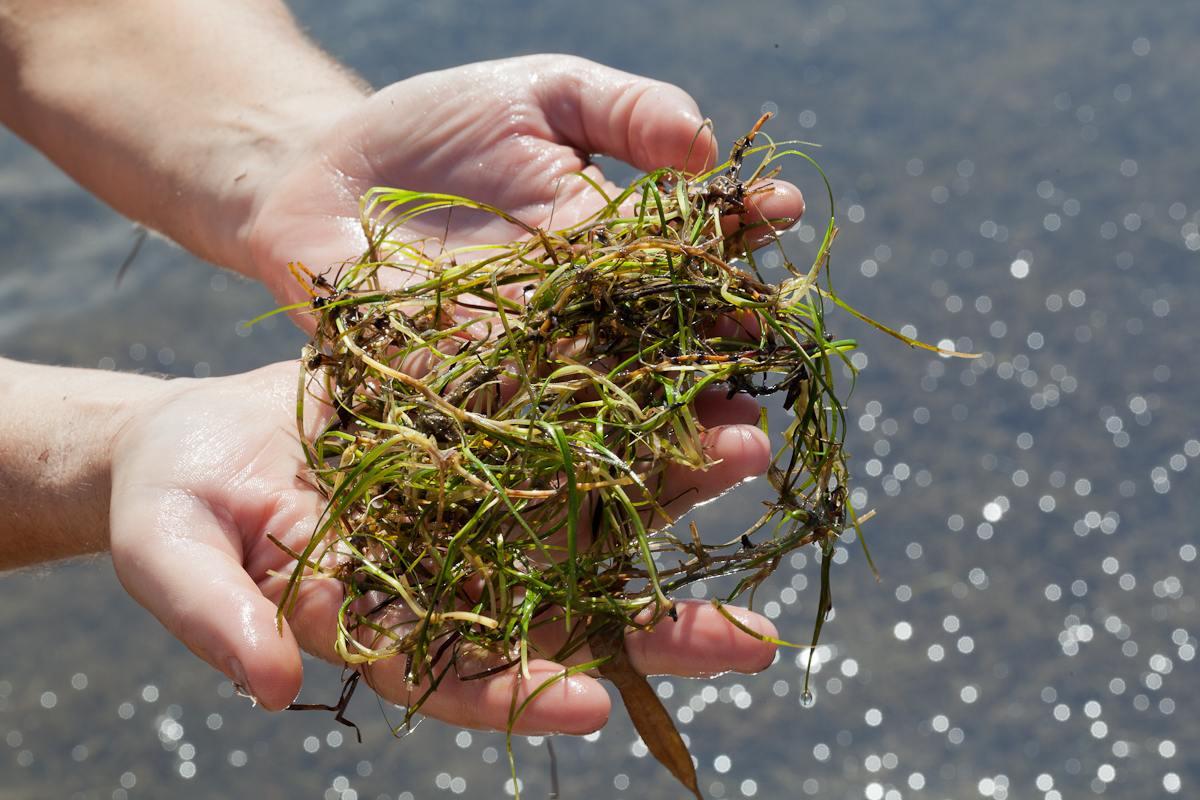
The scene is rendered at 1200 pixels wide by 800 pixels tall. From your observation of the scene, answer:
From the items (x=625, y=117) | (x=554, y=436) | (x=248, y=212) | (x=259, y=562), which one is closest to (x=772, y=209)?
(x=625, y=117)

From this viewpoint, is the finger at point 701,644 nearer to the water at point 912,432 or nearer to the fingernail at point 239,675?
the fingernail at point 239,675

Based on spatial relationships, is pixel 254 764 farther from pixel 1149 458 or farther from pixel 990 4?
pixel 990 4

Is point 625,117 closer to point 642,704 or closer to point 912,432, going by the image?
point 642,704

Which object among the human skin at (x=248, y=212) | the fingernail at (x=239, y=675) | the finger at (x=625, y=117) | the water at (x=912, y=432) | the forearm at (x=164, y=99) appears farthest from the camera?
the water at (x=912, y=432)

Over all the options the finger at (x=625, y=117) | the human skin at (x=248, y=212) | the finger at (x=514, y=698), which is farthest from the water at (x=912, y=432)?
the finger at (x=625, y=117)

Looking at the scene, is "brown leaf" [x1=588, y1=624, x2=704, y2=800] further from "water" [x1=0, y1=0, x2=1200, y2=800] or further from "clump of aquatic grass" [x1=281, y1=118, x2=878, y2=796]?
"water" [x1=0, y1=0, x2=1200, y2=800]

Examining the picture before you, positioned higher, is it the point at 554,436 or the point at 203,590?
the point at 554,436
